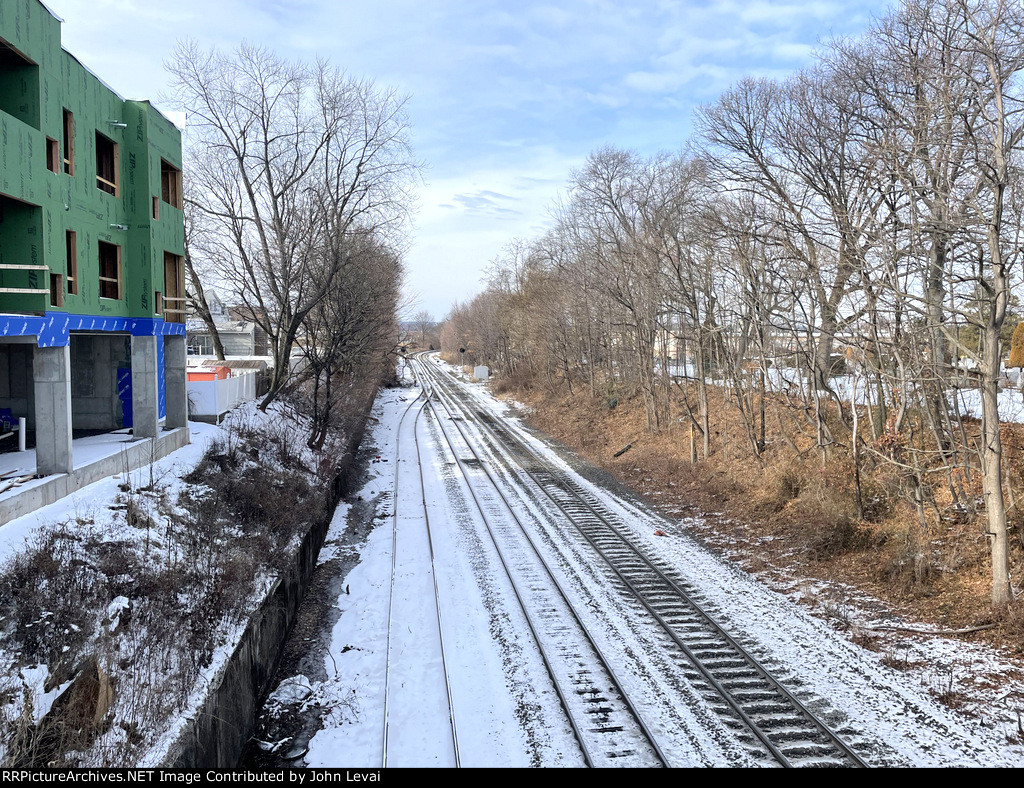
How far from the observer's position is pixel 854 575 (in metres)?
13.1

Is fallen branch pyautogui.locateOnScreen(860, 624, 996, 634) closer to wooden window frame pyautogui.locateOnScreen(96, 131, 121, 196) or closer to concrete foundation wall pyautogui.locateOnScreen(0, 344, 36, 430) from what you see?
wooden window frame pyautogui.locateOnScreen(96, 131, 121, 196)

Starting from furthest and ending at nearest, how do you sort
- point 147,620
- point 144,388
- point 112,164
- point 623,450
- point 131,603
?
point 623,450
point 144,388
point 112,164
point 131,603
point 147,620

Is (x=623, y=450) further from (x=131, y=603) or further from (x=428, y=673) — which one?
(x=131, y=603)

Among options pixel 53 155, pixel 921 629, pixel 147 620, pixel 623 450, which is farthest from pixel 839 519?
→ pixel 53 155

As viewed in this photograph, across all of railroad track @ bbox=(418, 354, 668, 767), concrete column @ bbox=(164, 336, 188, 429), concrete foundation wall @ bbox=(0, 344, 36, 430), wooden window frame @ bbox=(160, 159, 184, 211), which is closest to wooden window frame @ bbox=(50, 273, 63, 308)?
concrete column @ bbox=(164, 336, 188, 429)

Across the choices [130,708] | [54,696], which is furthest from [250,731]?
[54,696]

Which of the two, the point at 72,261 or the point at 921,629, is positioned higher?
the point at 72,261

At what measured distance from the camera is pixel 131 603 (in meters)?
9.41

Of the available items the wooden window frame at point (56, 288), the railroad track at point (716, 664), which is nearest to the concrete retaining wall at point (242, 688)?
the railroad track at point (716, 664)

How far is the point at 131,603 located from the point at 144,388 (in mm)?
10957

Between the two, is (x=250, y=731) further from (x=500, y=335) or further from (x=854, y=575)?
(x=500, y=335)

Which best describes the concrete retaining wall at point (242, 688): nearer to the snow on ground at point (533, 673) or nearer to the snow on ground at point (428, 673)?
the snow on ground at point (533, 673)

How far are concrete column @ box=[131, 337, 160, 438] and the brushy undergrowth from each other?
11.5ft

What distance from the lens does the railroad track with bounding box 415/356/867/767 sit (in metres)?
7.79
